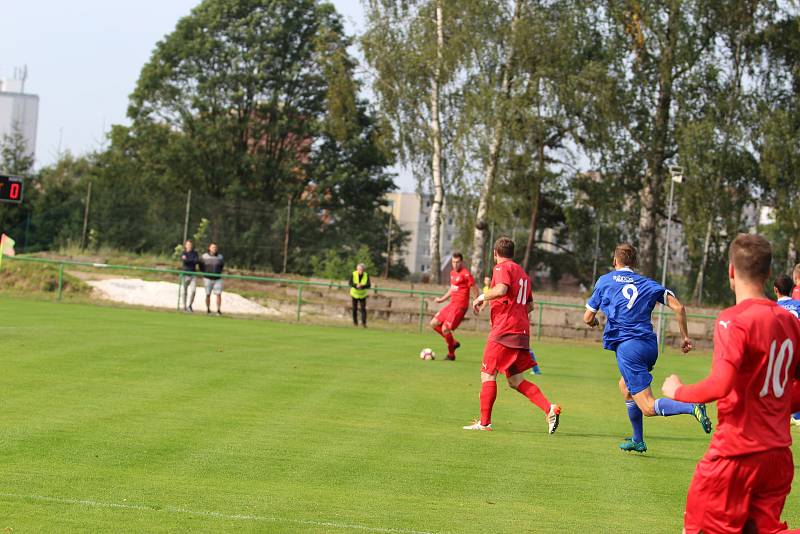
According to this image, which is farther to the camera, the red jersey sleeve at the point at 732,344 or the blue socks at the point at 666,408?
the blue socks at the point at 666,408

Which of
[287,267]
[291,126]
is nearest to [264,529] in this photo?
[287,267]

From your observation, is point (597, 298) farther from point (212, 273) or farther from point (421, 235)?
point (421, 235)

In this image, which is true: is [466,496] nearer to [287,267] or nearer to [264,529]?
[264,529]

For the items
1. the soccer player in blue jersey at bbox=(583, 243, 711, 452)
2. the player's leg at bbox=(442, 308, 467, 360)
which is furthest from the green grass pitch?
the player's leg at bbox=(442, 308, 467, 360)

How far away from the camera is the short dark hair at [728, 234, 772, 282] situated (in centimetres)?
469

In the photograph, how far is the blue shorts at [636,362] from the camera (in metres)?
9.55

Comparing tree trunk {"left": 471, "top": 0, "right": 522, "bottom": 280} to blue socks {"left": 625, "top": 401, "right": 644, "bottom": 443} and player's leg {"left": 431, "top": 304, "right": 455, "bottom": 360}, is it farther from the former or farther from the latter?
blue socks {"left": 625, "top": 401, "right": 644, "bottom": 443}

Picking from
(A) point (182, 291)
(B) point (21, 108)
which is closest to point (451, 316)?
(A) point (182, 291)

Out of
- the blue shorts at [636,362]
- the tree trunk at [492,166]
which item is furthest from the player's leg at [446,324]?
the tree trunk at [492,166]

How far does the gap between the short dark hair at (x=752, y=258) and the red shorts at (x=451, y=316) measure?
15016 millimetres

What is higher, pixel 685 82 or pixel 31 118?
pixel 31 118

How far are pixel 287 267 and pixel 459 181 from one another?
258 inches

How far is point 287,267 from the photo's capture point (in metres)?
36.2

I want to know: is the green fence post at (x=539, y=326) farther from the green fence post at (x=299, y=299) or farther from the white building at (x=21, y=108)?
the white building at (x=21, y=108)
